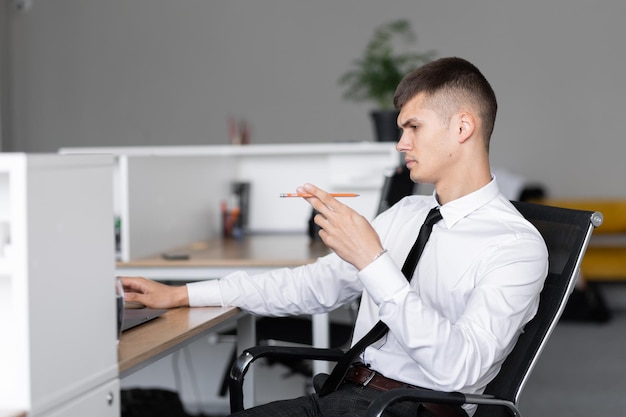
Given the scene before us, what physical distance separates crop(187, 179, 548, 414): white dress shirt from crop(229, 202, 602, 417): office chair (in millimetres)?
36

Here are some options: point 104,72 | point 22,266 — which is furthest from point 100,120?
point 22,266

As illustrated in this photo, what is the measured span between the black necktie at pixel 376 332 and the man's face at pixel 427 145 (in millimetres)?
100

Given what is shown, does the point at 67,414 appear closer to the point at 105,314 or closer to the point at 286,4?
the point at 105,314

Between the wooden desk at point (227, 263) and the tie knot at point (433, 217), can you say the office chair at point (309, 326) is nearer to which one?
the wooden desk at point (227, 263)

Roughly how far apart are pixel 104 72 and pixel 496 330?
248 inches

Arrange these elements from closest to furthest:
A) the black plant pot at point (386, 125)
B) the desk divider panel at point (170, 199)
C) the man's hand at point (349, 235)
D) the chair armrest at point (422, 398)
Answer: the chair armrest at point (422, 398) → the man's hand at point (349, 235) → the desk divider panel at point (170, 199) → the black plant pot at point (386, 125)

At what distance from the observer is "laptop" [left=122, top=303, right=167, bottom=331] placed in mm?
1665

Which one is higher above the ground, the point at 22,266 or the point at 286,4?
the point at 286,4

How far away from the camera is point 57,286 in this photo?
1199 mm

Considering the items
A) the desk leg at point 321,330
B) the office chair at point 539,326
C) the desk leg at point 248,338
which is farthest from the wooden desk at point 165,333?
the desk leg at point 321,330

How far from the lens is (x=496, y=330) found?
151 centimetres

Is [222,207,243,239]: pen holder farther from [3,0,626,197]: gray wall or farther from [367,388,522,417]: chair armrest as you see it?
[3,0,626,197]: gray wall

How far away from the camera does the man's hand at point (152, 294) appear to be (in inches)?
73.3

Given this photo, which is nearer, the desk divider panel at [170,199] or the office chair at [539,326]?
the office chair at [539,326]
